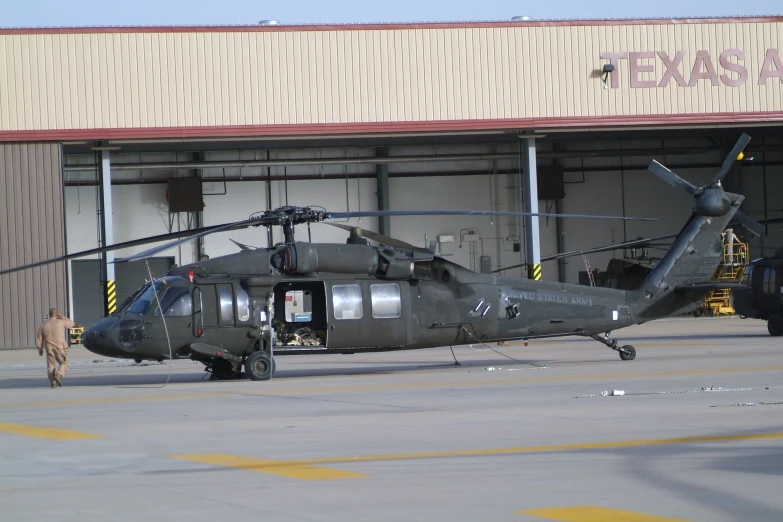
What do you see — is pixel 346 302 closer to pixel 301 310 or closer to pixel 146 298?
pixel 301 310

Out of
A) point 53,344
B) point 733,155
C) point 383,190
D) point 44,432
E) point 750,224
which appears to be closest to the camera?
point 44,432

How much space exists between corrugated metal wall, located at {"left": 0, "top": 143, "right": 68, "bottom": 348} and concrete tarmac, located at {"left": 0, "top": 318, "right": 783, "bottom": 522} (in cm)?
1235

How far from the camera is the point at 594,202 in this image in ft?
149

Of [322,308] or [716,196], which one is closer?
[322,308]

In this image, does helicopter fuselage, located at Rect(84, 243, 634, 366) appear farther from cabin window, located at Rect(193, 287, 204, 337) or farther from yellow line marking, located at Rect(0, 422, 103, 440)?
yellow line marking, located at Rect(0, 422, 103, 440)

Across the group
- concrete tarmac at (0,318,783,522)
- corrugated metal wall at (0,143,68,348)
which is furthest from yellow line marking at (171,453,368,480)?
corrugated metal wall at (0,143,68,348)

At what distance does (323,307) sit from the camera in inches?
718

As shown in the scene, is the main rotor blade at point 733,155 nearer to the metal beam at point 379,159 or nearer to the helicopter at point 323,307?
the helicopter at point 323,307

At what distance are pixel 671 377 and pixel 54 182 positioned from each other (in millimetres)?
22052

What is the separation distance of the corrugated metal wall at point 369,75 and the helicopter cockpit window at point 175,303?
50.8 feet

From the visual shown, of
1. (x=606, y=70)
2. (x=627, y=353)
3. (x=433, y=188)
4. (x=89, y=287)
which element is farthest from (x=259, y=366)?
(x=89, y=287)

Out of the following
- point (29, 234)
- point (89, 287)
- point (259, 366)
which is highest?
point (29, 234)

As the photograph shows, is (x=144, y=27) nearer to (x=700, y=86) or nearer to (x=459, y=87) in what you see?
(x=459, y=87)

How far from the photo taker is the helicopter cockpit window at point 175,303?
17.5 metres
